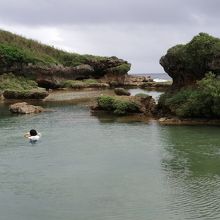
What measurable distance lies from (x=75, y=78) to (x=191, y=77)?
6033 centimetres

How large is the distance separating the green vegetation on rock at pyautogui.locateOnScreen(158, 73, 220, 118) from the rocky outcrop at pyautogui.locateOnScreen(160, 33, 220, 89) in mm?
2010

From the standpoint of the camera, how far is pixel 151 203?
23.7m

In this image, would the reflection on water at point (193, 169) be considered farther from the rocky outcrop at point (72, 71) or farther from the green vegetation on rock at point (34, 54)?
the green vegetation on rock at point (34, 54)

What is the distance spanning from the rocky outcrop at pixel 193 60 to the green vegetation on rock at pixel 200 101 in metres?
2.01


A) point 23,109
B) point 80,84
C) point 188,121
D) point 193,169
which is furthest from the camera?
point 80,84

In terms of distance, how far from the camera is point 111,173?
96.1 feet

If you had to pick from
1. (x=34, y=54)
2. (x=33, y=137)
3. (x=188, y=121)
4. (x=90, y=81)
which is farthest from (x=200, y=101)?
(x=34, y=54)

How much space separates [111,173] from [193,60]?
24496mm

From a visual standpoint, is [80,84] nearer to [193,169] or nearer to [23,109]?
[23,109]

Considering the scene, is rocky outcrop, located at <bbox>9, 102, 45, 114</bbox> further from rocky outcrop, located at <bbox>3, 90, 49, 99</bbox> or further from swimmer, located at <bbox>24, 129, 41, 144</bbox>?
swimmer, located at <bbox>24, 129, 41, 144</bbox>

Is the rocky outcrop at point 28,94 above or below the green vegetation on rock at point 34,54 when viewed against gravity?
below

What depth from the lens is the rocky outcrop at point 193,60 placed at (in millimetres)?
49531

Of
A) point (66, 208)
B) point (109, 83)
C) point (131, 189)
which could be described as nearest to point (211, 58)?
point (131, 189)

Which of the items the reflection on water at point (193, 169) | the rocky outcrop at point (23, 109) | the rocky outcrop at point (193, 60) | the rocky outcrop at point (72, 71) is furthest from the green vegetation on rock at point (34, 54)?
the reflection on water at point (193, 169)
